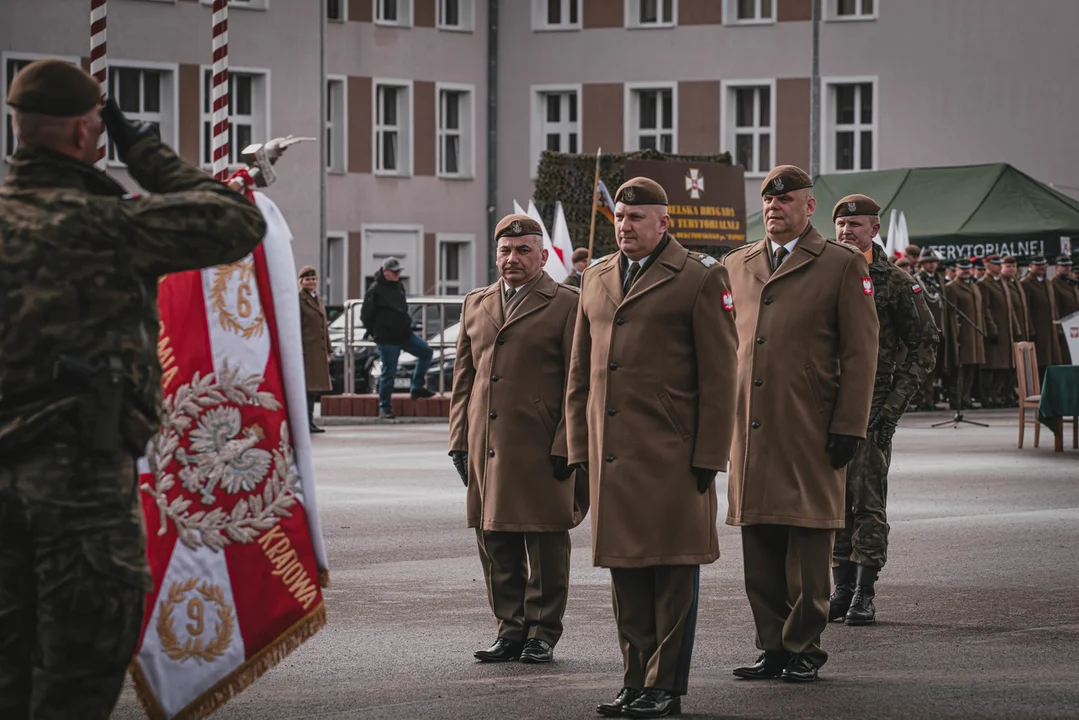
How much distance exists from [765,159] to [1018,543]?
35691 mm

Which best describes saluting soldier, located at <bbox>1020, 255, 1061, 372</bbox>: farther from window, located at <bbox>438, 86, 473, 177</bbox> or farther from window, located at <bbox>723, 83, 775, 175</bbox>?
window, located at <bbox>438, 86, 473, 177</bbox>

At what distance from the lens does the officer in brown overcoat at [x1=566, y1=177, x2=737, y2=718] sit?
7.36 m

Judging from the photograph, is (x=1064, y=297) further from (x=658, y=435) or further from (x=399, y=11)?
(x=658, y=435)

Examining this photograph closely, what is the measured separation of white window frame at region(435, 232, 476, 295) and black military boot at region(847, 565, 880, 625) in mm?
38240

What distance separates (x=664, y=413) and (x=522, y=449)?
151 centimetres

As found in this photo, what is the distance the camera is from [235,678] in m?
6.18

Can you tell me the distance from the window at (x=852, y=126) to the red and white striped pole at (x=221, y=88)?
40.3 meters

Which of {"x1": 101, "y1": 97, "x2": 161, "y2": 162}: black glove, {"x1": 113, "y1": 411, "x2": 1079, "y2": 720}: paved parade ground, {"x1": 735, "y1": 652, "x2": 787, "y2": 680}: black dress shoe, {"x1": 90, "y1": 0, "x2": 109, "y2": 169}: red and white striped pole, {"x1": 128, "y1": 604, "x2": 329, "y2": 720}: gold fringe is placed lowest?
{"x1": 113, "y1": 411, "x2": 1079, "y2": 720}: paved parade ground

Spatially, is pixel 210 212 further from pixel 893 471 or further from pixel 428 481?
pixel 893 471

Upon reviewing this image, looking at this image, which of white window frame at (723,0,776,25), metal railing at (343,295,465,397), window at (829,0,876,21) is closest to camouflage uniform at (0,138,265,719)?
metal railing at (343,295,465,397)

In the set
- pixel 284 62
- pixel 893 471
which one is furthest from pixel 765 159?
pixel 893 471

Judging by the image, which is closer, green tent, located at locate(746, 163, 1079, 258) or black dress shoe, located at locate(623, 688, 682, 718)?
black dress shoe, located at locate(623, 688, 682, 718)

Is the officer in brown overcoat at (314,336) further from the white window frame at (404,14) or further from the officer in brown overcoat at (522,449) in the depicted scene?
the white window frame at (404,14)

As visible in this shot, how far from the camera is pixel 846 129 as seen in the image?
47125 millimetres
